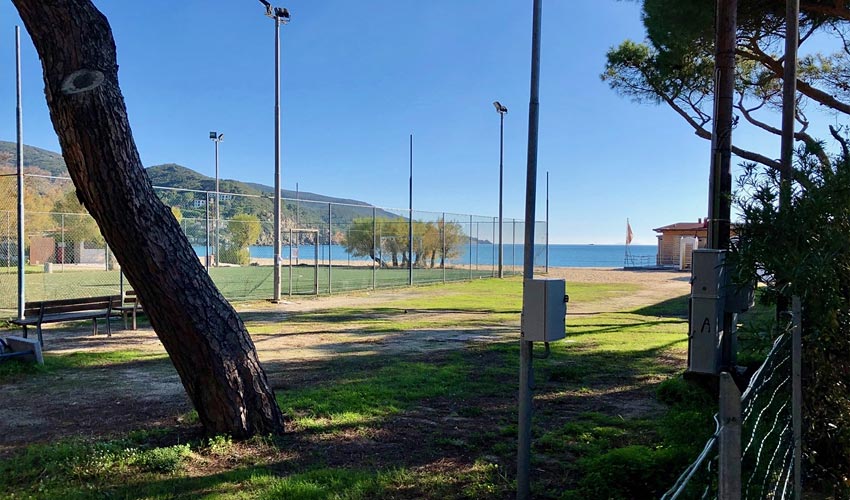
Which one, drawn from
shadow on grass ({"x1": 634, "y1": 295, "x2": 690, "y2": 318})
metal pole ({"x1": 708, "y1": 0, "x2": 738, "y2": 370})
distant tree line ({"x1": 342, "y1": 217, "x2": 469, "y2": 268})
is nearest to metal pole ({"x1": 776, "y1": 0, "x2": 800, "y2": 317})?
metal pole ({"x1": 708, "y1": 0, "x2": 738, "y2": 370})

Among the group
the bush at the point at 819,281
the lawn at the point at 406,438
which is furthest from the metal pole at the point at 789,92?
the lawn at the point at 406,438

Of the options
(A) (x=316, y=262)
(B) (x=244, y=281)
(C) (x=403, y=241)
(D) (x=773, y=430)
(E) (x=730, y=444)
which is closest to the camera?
(E) (x=730, y=444)

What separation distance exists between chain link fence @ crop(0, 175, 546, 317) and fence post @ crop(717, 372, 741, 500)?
1542cm

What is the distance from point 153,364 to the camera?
9000 millimetres

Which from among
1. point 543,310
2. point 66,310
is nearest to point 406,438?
point 543,310

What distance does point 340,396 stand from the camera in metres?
6.78

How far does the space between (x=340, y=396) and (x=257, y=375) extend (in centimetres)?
156

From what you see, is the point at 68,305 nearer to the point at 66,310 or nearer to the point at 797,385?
the point at 66,310

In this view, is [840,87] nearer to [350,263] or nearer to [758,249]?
[758,249]

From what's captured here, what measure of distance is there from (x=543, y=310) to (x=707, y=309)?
3.12 m

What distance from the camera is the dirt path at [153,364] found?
5.91 meters

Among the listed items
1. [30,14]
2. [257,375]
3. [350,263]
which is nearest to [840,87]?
[257,375]

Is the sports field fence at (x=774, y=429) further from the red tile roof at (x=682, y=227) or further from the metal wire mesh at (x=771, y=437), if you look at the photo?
the red tile roof at (x=682, y=227)

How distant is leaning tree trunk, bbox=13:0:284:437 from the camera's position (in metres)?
4.62
